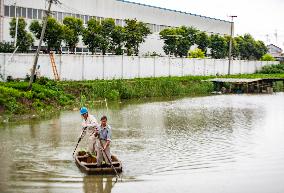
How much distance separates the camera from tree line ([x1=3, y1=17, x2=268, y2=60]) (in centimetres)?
4284

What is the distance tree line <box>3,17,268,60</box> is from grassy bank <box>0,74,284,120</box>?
646 centimetres

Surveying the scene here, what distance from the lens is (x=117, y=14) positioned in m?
59.7

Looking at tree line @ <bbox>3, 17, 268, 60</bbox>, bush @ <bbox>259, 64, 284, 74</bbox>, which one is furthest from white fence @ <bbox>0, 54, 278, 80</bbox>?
bush @ <bbox>259, 64, 284, 74</bbox>

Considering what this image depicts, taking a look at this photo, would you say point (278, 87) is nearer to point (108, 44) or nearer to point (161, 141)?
point (108, 44)

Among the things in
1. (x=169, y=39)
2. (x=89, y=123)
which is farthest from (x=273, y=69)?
(x=89, y=123)

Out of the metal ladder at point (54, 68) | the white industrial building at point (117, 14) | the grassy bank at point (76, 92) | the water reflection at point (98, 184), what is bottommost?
the water reflection at point (98, 184)

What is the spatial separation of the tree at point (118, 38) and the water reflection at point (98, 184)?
1479 inches

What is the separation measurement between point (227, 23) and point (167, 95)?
1665 inches

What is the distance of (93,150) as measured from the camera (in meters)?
15.5

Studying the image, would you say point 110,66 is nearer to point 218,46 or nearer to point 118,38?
point 118,38

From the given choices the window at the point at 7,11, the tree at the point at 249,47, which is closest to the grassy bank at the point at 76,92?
the window at the point at 7,11

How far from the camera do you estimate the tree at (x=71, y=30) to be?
45.0 m

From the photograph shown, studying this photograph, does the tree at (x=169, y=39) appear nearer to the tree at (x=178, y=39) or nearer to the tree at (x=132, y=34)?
the tree at (x=178, y=39)

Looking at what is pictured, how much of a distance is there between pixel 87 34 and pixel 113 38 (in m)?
4.13
